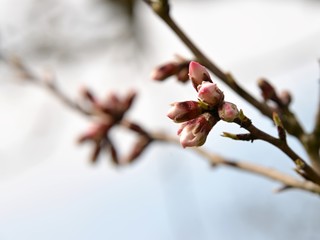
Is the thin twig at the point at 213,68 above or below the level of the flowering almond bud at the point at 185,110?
below

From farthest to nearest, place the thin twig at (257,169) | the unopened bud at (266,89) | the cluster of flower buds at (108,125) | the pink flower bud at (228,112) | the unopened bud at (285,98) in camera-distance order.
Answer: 1. the cluster of flower buds at (108,125)
2. the unopened bud at (285,98)
3. the unopened bud at (266,89)
4. the thin twig at (257,169)
5. the pink flower bud at (228,112)

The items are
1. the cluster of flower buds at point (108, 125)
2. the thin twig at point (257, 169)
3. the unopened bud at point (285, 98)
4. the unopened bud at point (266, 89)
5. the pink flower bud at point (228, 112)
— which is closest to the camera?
A: the pink flower bud at point (228, 112)

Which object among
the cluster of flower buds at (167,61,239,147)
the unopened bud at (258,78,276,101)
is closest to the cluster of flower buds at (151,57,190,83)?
the unopened bud at (258,78,276,101)

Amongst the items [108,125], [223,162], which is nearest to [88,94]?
[108,125]

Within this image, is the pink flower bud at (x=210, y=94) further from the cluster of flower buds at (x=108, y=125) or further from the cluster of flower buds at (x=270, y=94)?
the cluster of flower buds at (x=108, y=125)

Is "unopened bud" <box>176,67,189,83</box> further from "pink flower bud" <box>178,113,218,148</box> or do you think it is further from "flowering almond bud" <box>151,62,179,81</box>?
"pink flower bud" <box>178,113,218,148</box>

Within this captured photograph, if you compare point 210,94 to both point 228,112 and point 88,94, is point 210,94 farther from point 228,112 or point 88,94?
point 88,94

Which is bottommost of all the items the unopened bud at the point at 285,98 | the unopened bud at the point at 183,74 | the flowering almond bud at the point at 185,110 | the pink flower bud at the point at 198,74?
the unopened bud at the point at 285,98

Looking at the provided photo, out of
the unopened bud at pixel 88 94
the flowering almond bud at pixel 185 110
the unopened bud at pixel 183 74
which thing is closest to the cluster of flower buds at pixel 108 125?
the unopened bud at pixel 88 94
